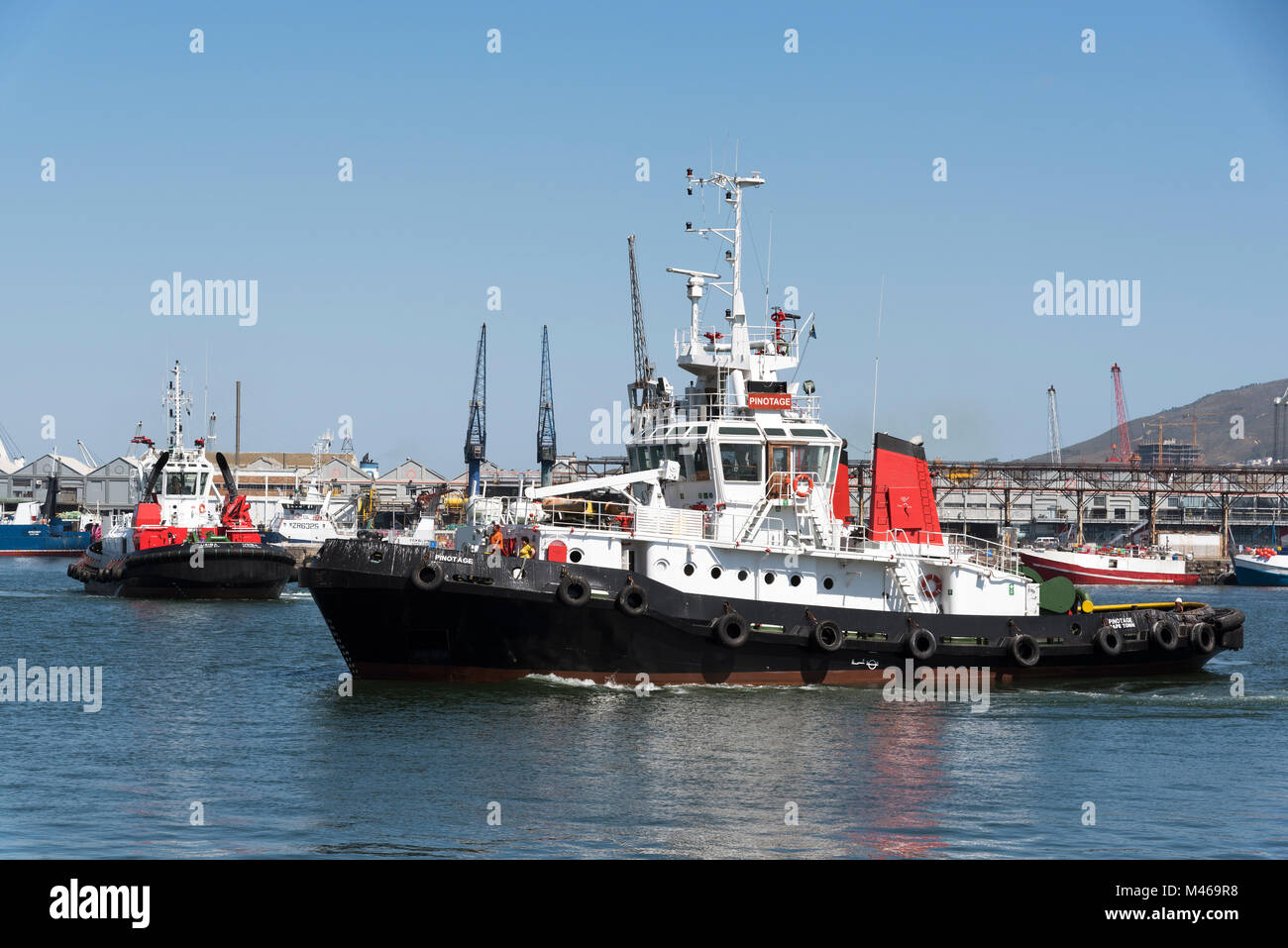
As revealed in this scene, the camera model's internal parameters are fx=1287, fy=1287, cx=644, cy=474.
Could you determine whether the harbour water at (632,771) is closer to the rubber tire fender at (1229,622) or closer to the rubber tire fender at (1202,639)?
the rubber tire fender at (1202,639)

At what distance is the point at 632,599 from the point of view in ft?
82.5

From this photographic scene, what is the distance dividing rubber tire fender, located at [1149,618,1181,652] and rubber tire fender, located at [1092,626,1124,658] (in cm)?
103

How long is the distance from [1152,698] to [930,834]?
538 inches

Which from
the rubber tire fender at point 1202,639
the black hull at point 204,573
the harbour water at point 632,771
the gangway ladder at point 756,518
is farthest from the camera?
the black hull at point 204,573

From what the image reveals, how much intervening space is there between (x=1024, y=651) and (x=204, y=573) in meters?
36.6

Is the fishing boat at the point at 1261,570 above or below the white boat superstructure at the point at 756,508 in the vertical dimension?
below

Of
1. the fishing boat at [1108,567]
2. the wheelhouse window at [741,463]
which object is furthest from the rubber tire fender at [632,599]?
the fishing boat at [1108,567]

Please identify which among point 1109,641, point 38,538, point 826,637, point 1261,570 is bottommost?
point 1261,570

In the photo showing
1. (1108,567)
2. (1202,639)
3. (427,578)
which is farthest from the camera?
(1108,567)

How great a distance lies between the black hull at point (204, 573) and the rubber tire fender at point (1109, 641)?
3639cm

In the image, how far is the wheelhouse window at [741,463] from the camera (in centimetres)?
2784

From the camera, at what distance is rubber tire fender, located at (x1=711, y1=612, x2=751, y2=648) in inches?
1011

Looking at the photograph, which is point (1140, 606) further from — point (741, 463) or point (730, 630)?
point (730, 630)

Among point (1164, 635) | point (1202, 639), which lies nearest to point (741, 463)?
point (1164, 635)
